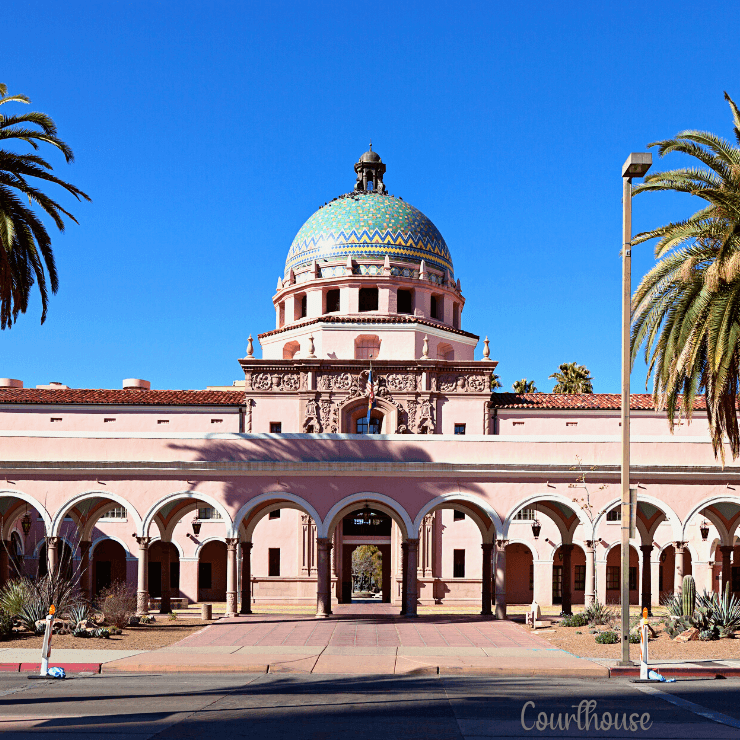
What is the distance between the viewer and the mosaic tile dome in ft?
162

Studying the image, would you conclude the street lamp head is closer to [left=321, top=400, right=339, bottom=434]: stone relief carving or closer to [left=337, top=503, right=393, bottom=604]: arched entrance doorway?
[left=321, top=400, right=339, bottom=434]: stone relief carving

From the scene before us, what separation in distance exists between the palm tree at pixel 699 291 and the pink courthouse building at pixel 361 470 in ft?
28.0

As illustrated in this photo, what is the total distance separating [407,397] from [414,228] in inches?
417

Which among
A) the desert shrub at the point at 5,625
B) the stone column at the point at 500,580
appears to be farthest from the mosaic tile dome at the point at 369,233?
the desert shrub at the point at 5,625

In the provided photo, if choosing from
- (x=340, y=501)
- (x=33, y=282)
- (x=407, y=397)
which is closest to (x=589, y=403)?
(x=407, y=397)

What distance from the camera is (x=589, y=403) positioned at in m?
46.8

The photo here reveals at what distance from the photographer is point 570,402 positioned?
47000mm

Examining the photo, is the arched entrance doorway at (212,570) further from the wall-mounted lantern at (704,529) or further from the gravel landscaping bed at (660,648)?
the gravel landscaping bed at (660,648)

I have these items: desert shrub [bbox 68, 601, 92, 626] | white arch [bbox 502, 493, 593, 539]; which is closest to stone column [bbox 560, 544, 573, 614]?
white arch [bbox 502, 493, 593, 539]

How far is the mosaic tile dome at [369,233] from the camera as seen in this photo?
49.3m

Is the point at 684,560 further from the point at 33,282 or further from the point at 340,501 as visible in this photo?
the point at 33,282

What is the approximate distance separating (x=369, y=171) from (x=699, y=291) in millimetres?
32744

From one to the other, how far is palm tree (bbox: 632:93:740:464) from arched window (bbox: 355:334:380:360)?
2306cm

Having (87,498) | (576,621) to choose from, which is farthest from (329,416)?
(576,621)
